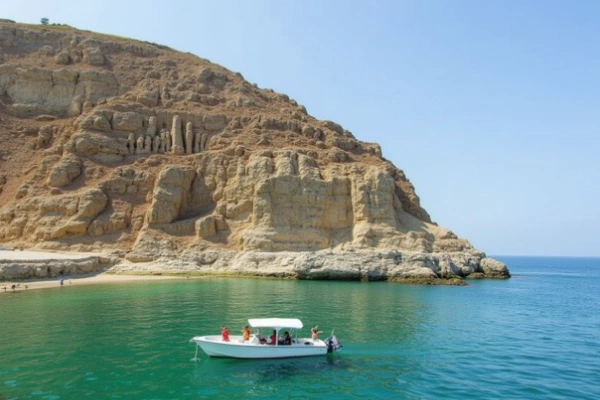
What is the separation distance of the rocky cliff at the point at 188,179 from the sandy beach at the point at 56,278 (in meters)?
3.20

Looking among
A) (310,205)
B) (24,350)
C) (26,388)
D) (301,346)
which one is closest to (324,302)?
(301,346)

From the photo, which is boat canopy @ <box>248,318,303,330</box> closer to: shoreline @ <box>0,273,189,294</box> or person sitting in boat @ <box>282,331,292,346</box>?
person sitting in boat @ <box>282,331,292,346</box>

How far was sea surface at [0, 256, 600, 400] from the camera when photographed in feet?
57.3

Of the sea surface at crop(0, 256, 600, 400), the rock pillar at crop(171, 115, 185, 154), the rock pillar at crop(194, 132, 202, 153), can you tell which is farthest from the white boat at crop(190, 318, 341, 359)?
the rock pillar at crop(194, 132, 202, 153)

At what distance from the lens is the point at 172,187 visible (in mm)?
68250

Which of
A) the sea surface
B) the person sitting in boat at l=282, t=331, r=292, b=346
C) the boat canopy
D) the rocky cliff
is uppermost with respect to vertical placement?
the rocky cliff

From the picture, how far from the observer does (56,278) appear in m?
52.2

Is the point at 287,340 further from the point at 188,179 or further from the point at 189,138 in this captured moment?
the point at 189,138

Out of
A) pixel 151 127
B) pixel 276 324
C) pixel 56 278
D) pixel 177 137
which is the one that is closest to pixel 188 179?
pixel 177 137

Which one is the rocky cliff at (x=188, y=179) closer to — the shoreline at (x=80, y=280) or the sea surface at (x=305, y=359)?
the shoreline at (x=80, y=280)

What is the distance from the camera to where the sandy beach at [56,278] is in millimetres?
46794

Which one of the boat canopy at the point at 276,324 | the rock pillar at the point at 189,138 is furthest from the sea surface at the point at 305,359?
the rock pillar at the point at 189,138

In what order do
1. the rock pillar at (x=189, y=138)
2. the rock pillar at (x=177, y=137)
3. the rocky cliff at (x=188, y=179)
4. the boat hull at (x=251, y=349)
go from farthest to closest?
the rock pillar at (x=189, y=138) < the rock pillar at (x=177, y=137) < the rocky cliff at (x=188, y=179) < the boat hull at (x=251, y=349)

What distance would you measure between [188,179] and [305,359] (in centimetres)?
5333
